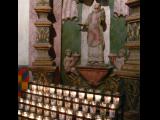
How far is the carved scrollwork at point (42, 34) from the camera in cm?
934

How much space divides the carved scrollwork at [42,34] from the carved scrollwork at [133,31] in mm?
3673

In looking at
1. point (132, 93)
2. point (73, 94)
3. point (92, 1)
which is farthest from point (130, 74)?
point (92, 1)

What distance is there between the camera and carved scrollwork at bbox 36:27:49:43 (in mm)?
9336

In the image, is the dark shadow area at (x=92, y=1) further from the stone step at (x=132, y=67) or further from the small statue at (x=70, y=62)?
the stone step at (x=132, y=67)

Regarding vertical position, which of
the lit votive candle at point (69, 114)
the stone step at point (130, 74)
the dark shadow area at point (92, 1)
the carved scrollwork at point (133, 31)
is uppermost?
the dark shadow area at point (92, 1)

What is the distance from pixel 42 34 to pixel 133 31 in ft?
13.1

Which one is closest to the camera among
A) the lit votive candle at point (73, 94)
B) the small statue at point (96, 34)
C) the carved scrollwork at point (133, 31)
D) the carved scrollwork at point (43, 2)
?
the carved scrollwork at point (133, 31)

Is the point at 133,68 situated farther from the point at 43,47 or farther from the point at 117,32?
the point at 43,47

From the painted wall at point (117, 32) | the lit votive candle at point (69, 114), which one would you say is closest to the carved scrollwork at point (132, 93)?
the lit votive candle at point (69, 114)

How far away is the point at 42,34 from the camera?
30.9ft

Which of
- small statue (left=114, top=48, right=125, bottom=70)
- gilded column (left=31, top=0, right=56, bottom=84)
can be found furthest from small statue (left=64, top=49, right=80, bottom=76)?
small statue (left=114, top=48, right=125, bottom=70)
